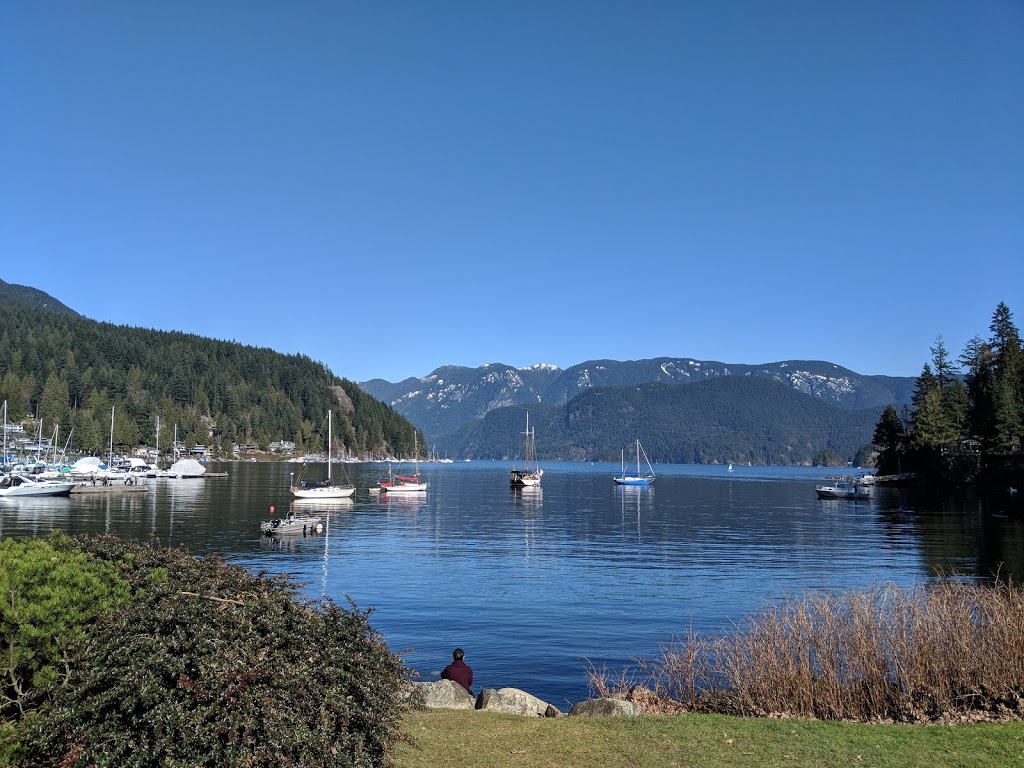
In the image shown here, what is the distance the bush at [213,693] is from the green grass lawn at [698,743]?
126 inches

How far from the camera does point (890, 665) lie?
51.4 ft

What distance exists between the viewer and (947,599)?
1590cm

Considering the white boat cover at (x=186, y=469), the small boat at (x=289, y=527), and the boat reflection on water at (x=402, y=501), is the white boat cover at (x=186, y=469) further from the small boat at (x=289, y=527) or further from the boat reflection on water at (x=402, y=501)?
the small boat at (x=289, y=527)

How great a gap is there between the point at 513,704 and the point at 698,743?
16.0ft

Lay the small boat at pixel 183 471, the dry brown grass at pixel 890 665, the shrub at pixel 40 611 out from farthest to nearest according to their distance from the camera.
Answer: the small boat at pixel 183 471
the dry brown grass at pixel 890 665
the shrub at pixel 40 611

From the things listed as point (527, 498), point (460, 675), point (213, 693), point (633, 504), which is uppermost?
point (213, 693)

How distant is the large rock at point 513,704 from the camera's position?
16.3 metres

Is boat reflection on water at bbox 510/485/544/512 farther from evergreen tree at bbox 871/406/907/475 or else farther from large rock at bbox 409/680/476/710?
large rock at bbox 409/680/476/710

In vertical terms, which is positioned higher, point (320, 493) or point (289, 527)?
point (320, 493)

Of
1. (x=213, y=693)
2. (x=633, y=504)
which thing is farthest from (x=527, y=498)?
(x=213, y=693)

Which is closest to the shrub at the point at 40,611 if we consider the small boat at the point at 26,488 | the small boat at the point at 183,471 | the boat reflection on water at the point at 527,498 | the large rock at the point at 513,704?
the large rock at the point at 513,704

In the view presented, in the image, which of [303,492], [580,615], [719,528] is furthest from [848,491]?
[580,615]

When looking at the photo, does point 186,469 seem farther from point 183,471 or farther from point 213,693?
point 213,693

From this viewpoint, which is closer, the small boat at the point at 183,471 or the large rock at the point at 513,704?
the large rock at the point at 513,704
